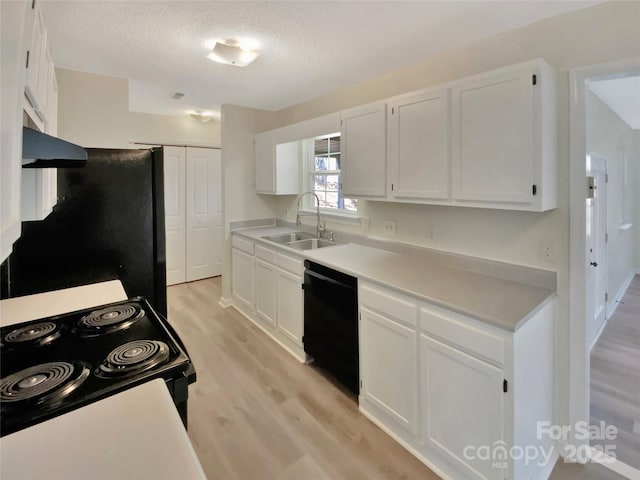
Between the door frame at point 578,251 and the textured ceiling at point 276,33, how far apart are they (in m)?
0.42

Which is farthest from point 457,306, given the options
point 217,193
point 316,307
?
point 217,193

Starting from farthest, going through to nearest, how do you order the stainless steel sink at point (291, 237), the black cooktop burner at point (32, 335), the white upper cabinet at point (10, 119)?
the stainless steel sink at point (291, 237), the black cooktop burner at point (32, 335), the white upper cabinet at point (10, 119)

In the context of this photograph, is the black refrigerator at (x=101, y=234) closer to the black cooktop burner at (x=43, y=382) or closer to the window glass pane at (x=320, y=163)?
the black cooktop burner at (x=43, y=382)

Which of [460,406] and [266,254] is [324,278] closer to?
[266,254]

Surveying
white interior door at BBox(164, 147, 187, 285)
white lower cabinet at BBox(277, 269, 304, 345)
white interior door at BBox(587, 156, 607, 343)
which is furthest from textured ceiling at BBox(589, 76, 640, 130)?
white interior door at BBox(164, 147, 187, 285)

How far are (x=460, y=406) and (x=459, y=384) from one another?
0.36ft

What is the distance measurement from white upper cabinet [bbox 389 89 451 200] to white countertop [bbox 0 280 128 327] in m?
1.85

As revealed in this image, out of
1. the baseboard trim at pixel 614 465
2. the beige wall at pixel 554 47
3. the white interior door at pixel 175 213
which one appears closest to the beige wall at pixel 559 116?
the beige wall at pixel 554 47

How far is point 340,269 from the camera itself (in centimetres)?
227

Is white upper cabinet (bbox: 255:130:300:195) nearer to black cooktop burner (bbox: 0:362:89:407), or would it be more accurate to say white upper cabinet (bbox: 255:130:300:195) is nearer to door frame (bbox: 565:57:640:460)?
door frame (bbox: 565:57:640:460)

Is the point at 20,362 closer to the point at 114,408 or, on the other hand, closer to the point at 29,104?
the point at 114,408

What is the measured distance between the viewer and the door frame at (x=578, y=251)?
5.64 feet

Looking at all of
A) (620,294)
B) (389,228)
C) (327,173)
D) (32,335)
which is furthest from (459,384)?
(620,294)

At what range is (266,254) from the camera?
325 centimetres
